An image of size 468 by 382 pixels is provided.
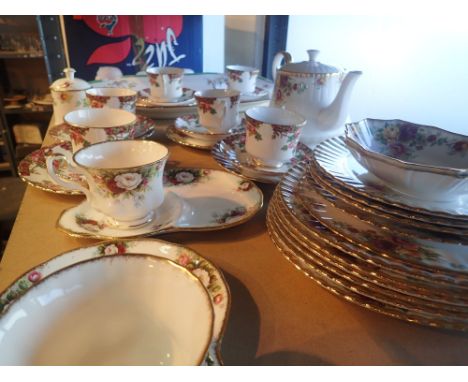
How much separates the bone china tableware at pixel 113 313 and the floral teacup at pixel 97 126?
0.31 m

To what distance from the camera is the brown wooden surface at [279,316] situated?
0.33m

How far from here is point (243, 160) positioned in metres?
0.66

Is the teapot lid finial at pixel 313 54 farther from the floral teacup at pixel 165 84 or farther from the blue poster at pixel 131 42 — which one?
the blue poster at pixel 131 42

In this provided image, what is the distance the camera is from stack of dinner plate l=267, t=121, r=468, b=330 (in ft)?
1.07

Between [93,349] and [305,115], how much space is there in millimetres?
542

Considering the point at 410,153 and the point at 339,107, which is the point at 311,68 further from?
the point at 410,153

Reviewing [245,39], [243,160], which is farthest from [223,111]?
[245,39]

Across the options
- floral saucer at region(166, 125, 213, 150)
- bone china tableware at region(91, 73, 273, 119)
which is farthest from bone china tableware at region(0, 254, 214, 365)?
bone china tableware at region(91, 73, 273, 119)

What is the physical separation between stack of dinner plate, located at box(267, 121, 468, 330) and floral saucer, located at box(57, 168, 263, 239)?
0.36 feet

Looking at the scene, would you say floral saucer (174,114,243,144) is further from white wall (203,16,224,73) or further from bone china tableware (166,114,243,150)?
white wall (203,16,224,73)

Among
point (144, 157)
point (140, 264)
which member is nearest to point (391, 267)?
point (140, 264)

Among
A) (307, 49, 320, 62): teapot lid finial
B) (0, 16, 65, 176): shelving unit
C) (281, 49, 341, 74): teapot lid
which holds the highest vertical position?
(307, 49, 320, 62): teapot lid finial

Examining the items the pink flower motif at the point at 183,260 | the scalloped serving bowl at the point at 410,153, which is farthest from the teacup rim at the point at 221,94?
the pink flower motif at the point at 183,260

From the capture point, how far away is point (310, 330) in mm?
354
